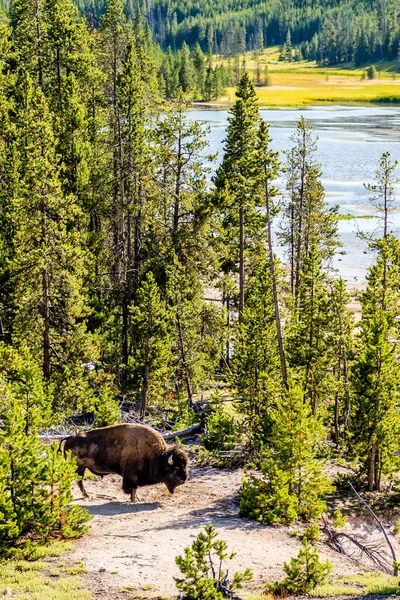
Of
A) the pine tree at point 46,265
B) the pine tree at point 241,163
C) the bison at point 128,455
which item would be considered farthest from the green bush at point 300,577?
the pine tree at point 241,163

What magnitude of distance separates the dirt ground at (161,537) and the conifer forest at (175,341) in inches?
5.4

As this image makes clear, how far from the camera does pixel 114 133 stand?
37312mm

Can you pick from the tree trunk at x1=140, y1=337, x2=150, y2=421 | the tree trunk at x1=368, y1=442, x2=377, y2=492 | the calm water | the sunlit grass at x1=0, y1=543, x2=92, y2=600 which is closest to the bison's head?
the sunlit grass at x1=0, y1=543, x2=92, y2=600

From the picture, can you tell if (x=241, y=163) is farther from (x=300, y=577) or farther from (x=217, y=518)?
(x=300, y=577)

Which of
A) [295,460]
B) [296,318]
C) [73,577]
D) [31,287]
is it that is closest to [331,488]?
[295,460]

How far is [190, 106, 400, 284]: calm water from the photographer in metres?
64.9

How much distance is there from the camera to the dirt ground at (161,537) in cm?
1309

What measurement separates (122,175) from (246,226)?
267 inches

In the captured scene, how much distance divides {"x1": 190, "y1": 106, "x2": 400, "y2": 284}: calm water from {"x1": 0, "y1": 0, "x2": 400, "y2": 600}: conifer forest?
16.1 meters

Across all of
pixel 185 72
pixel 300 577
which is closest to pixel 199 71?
pixel 185 72

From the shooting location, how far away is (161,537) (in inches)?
594

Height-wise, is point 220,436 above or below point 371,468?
above

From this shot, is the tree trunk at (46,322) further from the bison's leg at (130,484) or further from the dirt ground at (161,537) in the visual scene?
the bison's leg at (130,484)

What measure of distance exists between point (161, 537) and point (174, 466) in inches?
112
